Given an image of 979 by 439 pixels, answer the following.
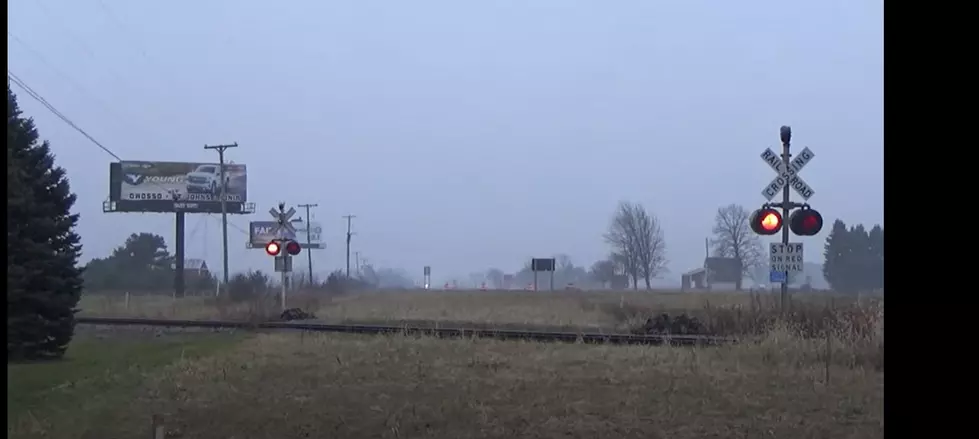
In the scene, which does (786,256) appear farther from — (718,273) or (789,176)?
(718,273)

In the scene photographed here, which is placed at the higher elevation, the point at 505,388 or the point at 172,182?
the point at 172,182

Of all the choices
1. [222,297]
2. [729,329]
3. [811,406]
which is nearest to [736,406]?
[811,406]

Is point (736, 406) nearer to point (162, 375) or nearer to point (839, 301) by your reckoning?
point (162, 375)

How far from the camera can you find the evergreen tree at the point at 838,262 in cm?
2775

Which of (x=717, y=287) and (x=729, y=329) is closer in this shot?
(x=729, y=329)

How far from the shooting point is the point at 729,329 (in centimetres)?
2130

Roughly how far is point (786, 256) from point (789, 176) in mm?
1167

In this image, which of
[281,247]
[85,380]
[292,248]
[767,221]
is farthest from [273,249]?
[767,221]

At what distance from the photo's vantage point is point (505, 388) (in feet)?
41.2

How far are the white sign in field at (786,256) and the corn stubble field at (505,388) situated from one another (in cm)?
140

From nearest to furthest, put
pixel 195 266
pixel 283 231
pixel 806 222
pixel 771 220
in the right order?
pixel 806 222 < pixel 771 220 < pixel 283 231 < pixel 195 266

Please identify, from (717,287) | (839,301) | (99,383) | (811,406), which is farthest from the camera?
(717,287)

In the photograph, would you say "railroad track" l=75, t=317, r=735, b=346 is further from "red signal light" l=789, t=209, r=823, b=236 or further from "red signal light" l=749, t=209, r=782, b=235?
"red signal light" l=789, t=209, r=823, b=236
